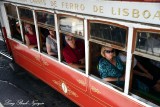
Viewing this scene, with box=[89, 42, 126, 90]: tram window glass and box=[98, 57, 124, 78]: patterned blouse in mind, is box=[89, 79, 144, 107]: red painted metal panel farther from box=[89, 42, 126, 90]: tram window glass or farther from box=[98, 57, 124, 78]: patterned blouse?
box=[98, 57, 124, 78]: patterned blouse

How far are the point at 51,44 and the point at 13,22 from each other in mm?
2464

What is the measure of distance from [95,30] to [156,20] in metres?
1.25

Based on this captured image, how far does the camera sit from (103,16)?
3.65 metres

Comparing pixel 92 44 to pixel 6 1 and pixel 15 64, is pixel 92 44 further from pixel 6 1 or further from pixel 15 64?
pixel 15 64

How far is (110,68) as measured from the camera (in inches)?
165

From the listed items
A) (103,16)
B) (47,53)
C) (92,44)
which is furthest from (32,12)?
(103,16)

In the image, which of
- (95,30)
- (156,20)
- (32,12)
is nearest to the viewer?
(156,20)

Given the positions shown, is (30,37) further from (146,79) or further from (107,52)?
(146,79)

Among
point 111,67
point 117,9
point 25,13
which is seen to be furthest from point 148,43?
point 25,13

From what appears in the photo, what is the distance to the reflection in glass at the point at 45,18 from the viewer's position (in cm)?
498

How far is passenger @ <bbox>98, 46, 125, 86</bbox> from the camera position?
13.4 ft

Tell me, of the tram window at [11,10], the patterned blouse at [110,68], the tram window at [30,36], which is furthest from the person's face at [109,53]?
the tram window at [11,10]

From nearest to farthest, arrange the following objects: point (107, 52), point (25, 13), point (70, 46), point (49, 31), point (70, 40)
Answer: point (107, 52)
point (70, 40)
point (70, 46)
point (49, 31)
point (25, 13)

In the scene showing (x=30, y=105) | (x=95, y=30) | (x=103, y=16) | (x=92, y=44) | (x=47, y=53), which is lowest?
(x=30, y=105)
